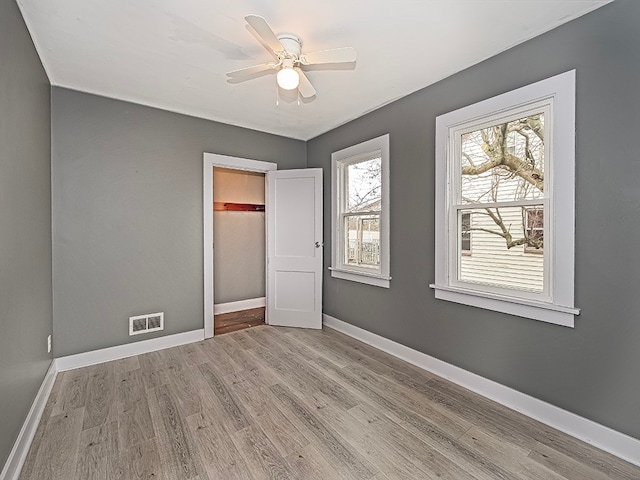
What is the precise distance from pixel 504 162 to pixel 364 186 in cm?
153

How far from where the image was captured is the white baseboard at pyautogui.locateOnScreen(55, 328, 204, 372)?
279 cm

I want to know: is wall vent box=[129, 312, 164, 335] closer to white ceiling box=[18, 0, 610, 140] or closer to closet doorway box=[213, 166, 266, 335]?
closet doorway box=[213, 166, 266, 335]

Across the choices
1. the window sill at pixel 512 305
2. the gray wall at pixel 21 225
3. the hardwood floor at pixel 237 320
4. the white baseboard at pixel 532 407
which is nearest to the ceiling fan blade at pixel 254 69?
the gray wall at pixel 21 225

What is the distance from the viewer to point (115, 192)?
119 inches

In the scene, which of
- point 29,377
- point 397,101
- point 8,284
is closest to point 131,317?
point 29,377

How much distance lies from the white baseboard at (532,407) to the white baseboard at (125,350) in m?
2.19

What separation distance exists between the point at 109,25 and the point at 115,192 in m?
1.55

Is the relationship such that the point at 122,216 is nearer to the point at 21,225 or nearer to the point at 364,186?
the point at 21,225

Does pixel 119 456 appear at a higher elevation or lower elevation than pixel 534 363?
lower

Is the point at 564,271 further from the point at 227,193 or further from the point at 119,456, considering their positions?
the point at 227,193

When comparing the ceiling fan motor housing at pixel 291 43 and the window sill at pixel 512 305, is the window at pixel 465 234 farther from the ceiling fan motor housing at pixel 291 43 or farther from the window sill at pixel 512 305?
the ceiling fan motor housing at pixel 291 43

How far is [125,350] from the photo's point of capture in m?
3.06

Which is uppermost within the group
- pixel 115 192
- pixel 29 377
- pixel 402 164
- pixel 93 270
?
pixel 402 164

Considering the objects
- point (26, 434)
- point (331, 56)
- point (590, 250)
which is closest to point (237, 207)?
point (331, 56)
